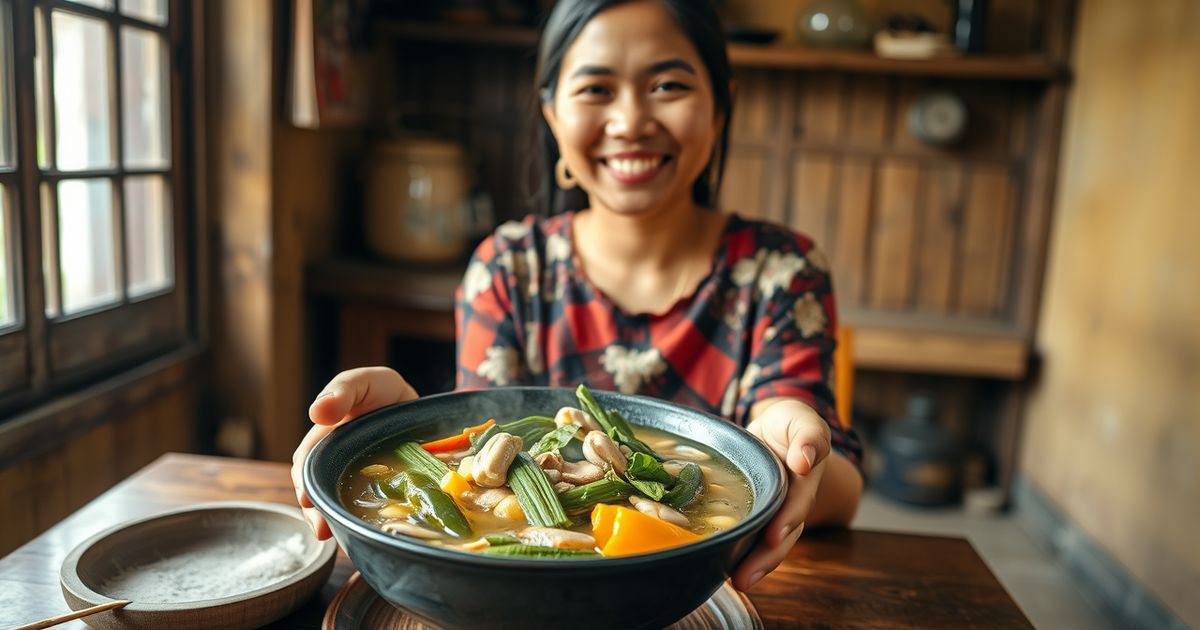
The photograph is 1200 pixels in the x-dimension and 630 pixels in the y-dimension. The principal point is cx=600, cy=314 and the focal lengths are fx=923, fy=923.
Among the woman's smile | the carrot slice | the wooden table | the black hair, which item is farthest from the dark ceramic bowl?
the black hair

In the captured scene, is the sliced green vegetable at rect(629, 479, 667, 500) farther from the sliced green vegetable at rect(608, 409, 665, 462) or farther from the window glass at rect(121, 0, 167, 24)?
the window glass at rect(121, 0, 167, 24)

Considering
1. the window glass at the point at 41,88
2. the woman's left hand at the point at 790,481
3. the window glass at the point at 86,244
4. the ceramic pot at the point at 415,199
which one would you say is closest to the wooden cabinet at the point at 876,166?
the ceramic pot at the point at 415,199

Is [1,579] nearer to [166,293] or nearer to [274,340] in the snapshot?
[166,293]

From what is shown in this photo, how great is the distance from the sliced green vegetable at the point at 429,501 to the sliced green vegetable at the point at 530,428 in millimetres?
144

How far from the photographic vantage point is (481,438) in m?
1.00

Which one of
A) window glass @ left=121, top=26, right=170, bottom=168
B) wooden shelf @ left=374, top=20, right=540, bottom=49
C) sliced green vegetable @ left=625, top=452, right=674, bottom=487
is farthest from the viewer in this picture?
wooden shelf @ left=374, top=20, right=540, bottom=49

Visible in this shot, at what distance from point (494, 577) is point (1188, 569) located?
8.55 feet

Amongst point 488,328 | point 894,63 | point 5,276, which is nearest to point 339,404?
point 488,328

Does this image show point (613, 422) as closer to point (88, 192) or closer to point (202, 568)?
A: point (202, 568)

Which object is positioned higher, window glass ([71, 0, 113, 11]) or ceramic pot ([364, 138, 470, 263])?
window glass ([71, 0, 113, 11])

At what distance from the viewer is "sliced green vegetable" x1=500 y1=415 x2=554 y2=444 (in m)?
1.05

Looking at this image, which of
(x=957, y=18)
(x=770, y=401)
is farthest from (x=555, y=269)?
(x=957, y=18)

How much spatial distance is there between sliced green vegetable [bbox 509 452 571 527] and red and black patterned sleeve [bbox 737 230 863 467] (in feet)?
2.13

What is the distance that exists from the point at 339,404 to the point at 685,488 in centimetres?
37
